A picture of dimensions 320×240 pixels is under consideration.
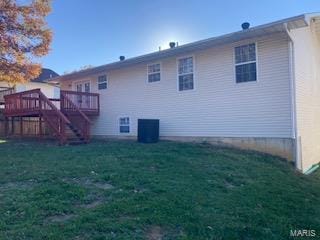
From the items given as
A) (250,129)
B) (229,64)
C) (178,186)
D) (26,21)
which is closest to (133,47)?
(26,21)

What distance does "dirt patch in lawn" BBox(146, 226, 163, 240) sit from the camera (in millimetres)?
4302

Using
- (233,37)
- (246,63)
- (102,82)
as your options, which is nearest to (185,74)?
(246,63)

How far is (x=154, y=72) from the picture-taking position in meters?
14.0

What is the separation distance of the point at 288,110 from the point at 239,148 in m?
2.02

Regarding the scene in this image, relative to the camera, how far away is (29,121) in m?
19.8

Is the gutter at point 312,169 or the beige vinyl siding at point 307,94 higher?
the beige vinyl siding at point 307,94

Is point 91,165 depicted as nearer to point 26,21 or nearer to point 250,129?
point 250,129

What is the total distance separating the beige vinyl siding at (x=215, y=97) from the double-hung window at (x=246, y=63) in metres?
0.16

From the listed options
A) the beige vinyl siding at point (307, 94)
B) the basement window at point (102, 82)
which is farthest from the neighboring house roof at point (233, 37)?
the basement window at point (102, 82)

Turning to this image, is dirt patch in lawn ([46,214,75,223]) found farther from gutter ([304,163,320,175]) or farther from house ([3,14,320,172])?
gutter ([304,163,320,175])

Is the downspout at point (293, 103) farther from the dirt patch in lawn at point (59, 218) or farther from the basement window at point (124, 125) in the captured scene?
the basement window at point (124, 125)

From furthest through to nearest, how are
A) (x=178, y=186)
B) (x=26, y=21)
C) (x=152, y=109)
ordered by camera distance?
1. (x=26, y=21)
2. (x=152, y=109)
3. (x=178, y=186)

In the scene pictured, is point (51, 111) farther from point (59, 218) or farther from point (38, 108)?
point (59, 218)

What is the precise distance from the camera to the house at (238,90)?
10.2 metres
